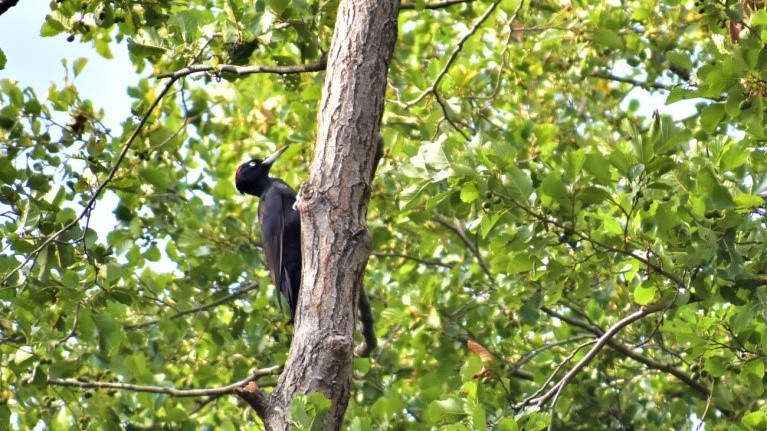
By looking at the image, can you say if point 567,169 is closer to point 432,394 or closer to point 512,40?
point 432,394

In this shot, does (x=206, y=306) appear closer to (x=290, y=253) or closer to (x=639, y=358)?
(x=290, y=253)

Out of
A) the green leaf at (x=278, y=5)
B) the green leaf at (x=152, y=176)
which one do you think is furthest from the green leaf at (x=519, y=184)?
the green leaf at (x=152, y=176)

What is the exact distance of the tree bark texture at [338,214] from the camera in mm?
3689

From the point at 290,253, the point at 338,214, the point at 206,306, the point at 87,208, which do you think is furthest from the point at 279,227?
the point at 338,214

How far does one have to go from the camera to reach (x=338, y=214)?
395 cm

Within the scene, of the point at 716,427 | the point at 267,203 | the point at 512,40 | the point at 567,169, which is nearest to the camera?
the point at 567,169

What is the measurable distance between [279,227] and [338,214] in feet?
9.50

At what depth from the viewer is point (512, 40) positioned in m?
7.78

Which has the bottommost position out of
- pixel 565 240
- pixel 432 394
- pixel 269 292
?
pixel 432 394

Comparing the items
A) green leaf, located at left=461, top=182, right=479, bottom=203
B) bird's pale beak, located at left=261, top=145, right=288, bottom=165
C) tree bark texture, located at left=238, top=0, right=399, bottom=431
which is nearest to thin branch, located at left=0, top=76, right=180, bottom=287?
tree bark texture, located at left=238, top=0, right=399, bottom=431

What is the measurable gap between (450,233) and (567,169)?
3281 millimetres

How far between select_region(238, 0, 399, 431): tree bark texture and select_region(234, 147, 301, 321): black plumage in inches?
81.4

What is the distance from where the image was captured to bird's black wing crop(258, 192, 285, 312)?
6.54m

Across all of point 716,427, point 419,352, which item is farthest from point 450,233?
point 716,427
